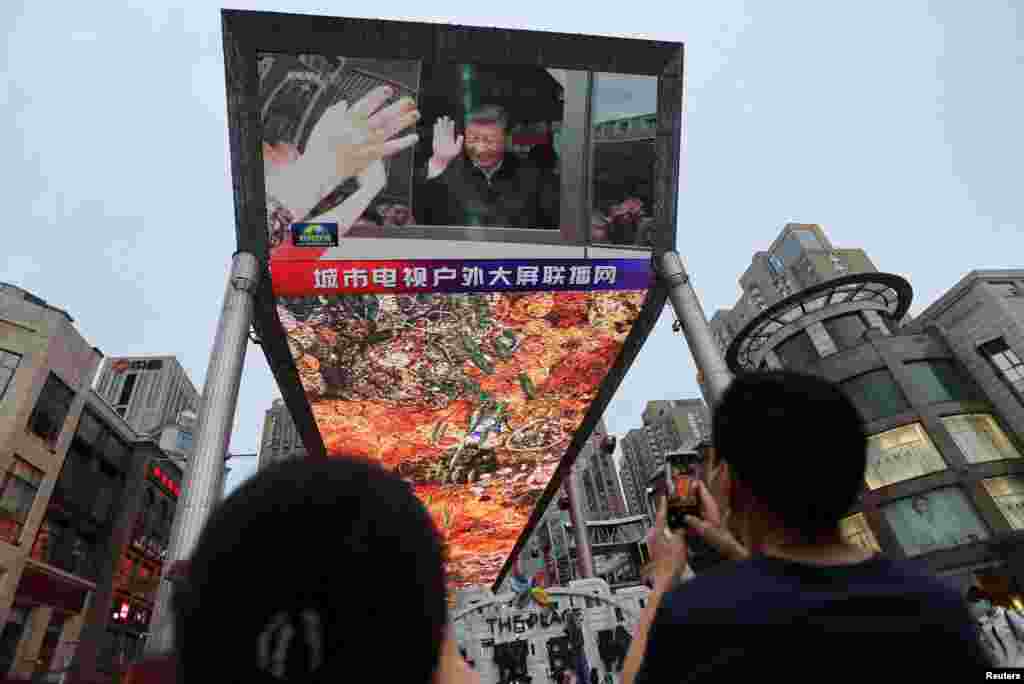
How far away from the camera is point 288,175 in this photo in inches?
339

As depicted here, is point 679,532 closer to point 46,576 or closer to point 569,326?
point 569,326

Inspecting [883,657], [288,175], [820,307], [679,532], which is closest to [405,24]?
[288,175]

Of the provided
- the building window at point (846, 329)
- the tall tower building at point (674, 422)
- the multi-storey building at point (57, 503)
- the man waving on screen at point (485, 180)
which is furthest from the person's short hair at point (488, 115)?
the tall tower building at point (674, 422)

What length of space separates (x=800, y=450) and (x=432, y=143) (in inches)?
329

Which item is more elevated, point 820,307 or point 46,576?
point 820,307

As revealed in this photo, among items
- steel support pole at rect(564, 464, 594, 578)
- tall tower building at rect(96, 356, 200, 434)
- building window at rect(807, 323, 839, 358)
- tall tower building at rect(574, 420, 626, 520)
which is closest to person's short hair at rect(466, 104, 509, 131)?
steel support pole at rect(564, 464, 594, 578)

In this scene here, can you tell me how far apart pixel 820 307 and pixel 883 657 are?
98.5ft

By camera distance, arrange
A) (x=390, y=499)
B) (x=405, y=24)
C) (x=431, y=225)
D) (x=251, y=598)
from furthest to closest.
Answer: (x=431, y=225) < (x=405, y=24) < (x=390, y=499) < (x=251, y=598)

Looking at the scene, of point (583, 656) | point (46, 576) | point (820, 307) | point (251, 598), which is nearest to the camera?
point (251, 598)

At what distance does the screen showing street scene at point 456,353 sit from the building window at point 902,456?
48.2ft

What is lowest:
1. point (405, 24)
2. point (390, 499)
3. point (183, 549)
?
point (390, 499)

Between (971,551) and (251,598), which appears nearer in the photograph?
(251,598)

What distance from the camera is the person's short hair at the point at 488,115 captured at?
8.66 meters

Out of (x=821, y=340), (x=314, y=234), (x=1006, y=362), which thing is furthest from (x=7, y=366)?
(x=1006, y=362)
